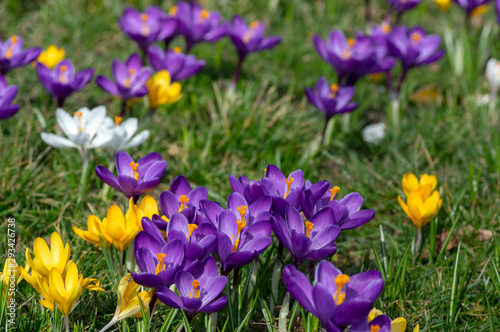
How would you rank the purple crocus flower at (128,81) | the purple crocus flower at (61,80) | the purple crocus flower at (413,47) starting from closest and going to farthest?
1. the purple crocus flower at (61,80)
2. the purple crocus flower at (128,81)
3. the purple crocus flower at (413,47)

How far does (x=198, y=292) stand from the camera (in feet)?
5.13

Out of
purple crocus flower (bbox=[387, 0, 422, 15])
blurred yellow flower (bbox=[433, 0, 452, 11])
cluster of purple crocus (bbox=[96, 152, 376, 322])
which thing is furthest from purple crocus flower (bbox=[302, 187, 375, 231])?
blurred yellow flower (bbox=[433, 0, 452, 11])

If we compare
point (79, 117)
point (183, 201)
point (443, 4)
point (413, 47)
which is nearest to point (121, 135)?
point (79, 117)

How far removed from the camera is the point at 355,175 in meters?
3.10

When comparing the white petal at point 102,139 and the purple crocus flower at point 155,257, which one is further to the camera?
the white petal at point 102,139

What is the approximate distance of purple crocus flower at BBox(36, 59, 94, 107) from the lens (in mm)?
2770

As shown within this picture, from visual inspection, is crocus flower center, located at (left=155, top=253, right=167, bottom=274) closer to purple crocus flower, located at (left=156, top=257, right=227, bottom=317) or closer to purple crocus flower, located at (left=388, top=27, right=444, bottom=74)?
purple crocus flower, located at (left=156, top=257, right=227, bottom=317)

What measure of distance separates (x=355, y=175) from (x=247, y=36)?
3.98ft

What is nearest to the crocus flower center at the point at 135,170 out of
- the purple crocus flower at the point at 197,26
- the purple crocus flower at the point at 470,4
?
the purple crocus flower at the point at 197,26

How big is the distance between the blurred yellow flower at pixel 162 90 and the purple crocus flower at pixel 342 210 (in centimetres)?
136

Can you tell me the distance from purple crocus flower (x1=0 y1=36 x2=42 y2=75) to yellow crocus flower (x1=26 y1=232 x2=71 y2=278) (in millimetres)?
1521

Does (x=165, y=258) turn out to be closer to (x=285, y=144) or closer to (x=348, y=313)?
(x=348, y=313)

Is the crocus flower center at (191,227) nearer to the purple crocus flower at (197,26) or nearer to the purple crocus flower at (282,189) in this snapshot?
the purple crocus flower at (282,189)

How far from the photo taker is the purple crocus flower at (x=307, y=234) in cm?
170
